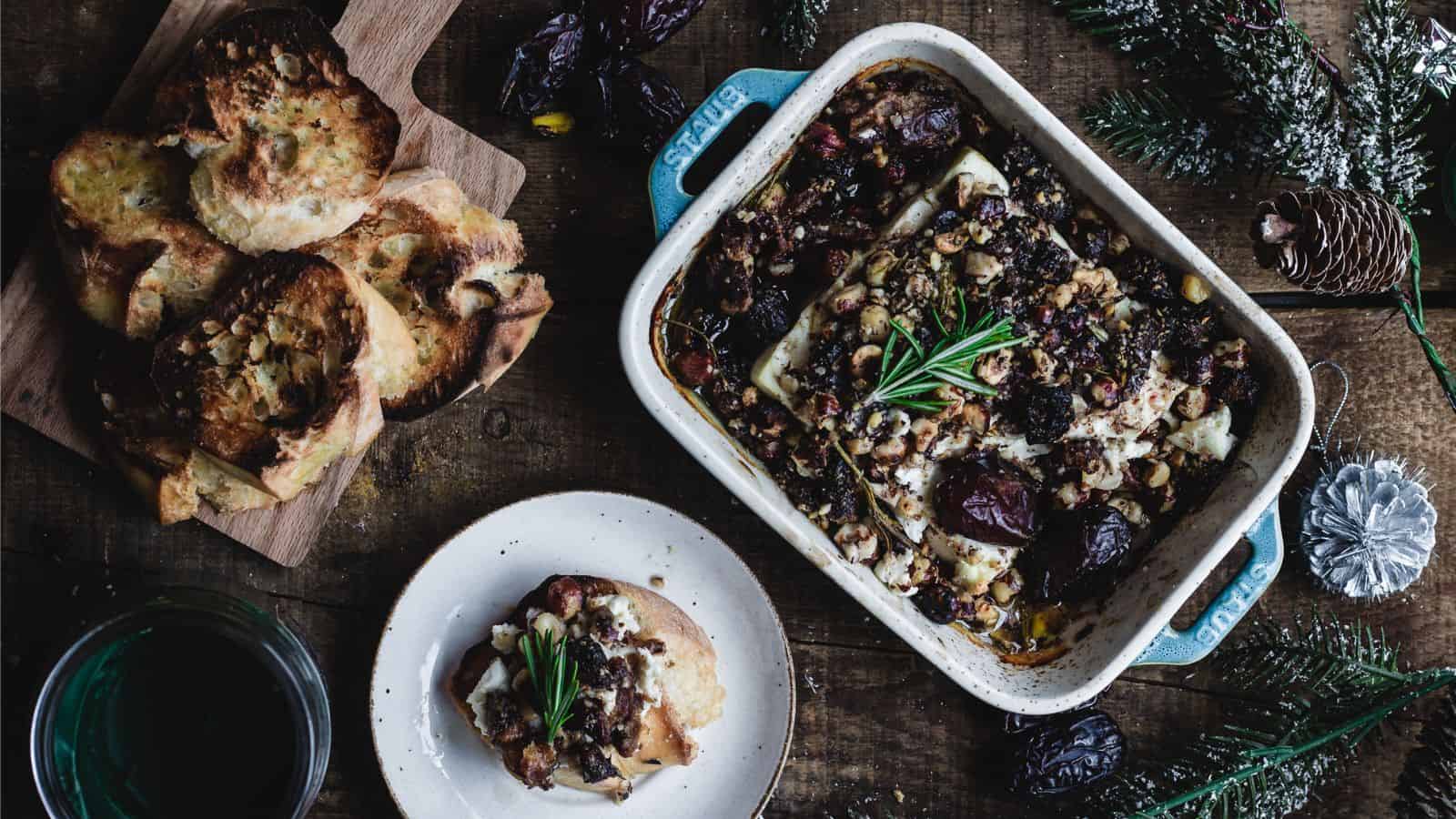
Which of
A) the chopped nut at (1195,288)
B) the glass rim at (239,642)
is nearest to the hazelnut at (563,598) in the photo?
the glass rim at (239,642)

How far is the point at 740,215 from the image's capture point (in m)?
2.11

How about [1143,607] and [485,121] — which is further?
[485,121]

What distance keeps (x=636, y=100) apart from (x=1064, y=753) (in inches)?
66.1

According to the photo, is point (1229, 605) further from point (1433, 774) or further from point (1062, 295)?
point (1062, 295)

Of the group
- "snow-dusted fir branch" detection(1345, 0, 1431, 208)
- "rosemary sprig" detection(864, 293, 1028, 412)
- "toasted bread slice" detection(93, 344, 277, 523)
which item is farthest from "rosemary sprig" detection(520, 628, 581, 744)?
"snow-dusted fir branch" detection(1345, 0, 1431, 208)

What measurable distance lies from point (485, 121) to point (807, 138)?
712 millimetres

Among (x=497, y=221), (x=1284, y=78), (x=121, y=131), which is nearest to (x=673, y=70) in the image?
(x=497, y=221)

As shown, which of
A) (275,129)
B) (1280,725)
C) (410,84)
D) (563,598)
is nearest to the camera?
(275,129)

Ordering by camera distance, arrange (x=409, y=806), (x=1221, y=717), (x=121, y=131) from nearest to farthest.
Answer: (x=121, y=131) < (x=409, y=806) < (x=1221, y=717)

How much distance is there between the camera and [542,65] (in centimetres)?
218

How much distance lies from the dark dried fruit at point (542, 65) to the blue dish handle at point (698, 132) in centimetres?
33

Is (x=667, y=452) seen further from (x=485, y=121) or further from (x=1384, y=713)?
(x=1384, y=713)

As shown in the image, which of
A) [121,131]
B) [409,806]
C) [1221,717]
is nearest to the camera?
[121,131]

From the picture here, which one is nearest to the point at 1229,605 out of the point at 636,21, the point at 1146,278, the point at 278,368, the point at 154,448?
the point at 1146,278
